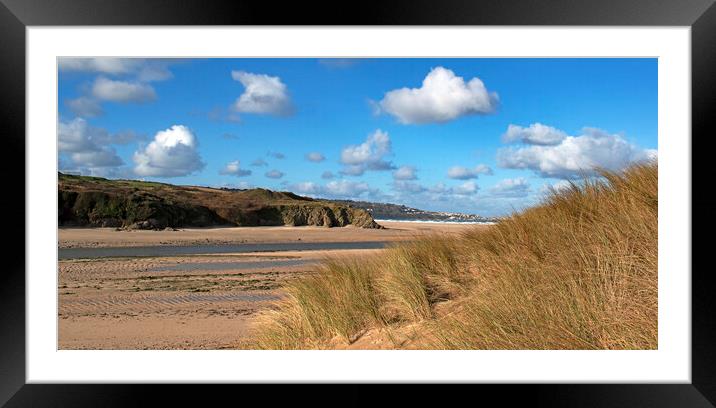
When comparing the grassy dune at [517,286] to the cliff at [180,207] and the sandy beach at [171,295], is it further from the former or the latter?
the cliff at [180,207]

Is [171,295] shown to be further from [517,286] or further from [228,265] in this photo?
[517,286]

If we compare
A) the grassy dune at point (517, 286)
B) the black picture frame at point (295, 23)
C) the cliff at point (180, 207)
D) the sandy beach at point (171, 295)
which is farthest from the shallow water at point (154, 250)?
the black picture frame at point (295, 23)

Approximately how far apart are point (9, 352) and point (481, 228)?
4347mm

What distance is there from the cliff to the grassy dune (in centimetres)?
2164

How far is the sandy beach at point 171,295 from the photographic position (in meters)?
5.65

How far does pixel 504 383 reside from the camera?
225 centimetres

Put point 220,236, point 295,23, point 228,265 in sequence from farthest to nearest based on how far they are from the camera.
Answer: point 220,236, point 228,265, point 295,23

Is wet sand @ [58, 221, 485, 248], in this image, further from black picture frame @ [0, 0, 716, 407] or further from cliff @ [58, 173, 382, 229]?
black picture frame @ [0, 0, 716, 407]

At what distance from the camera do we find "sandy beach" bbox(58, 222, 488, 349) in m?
5.65

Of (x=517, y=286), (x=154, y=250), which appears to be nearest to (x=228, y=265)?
(x=154, y=250)

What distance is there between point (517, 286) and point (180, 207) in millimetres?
25262

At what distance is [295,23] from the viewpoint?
223cm

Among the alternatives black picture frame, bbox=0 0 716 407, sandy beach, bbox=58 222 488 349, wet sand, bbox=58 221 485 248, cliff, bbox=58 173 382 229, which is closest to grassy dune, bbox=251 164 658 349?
black picture frame, bbox=0 0 716 407

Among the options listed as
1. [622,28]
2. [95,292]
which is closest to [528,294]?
[622,28]
